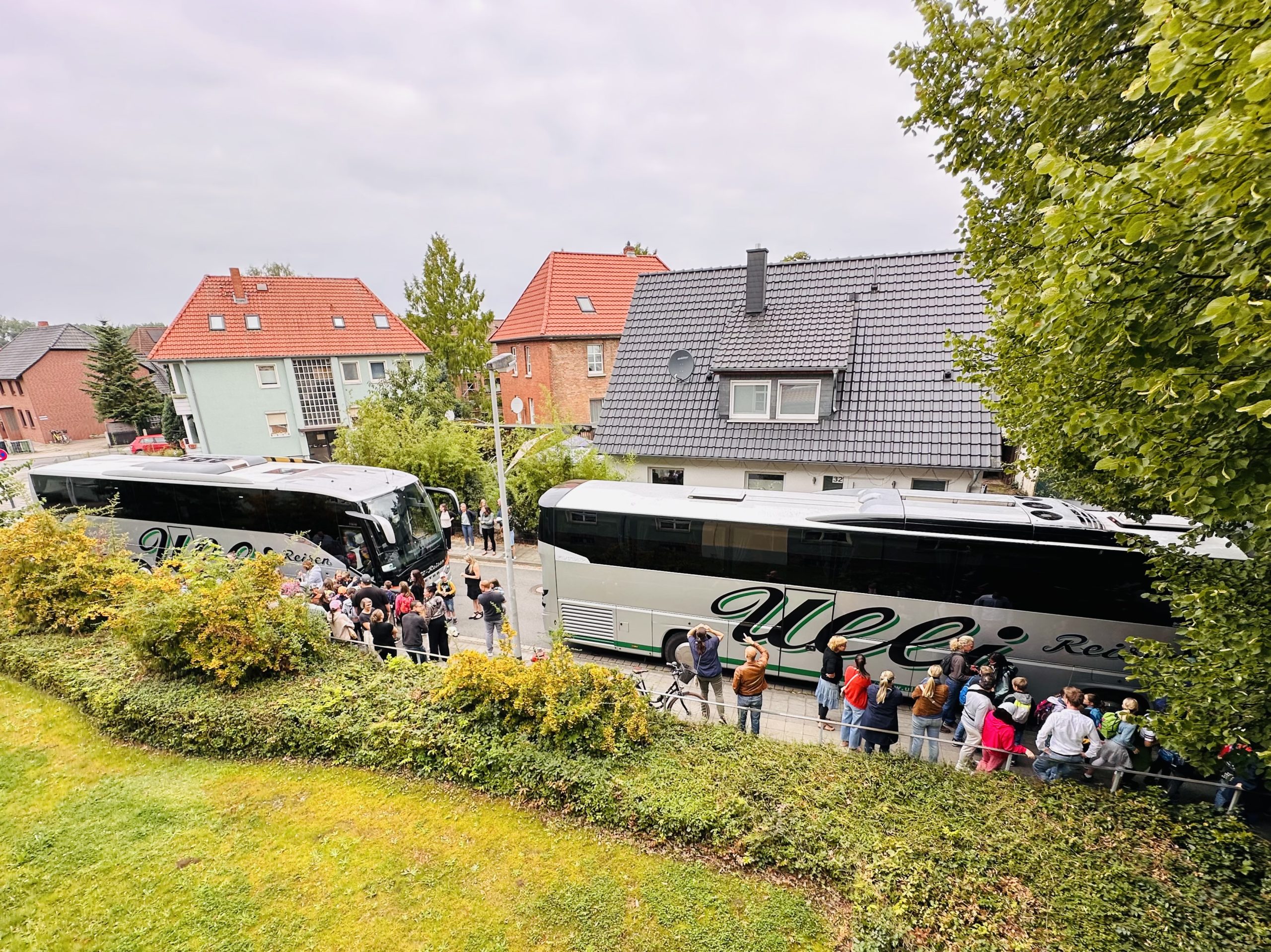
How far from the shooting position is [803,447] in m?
14.6

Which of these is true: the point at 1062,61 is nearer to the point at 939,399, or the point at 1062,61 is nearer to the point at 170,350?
the point at 939,399

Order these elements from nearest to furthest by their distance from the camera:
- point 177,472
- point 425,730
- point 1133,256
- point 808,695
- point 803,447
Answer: point 1133,256
point 425,730
point 808,695
point 177,472
point 803,447

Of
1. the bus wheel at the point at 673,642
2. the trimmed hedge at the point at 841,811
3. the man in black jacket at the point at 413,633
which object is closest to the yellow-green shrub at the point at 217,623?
the trimmed hedge at the point at 841,811

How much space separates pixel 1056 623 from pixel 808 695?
3.90m

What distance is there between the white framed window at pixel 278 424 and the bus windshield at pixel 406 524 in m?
20.9

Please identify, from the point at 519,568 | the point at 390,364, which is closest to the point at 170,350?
the point at 390,364

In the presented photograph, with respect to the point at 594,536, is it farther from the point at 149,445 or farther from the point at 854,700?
the point at 149,445

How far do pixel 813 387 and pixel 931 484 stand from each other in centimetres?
388

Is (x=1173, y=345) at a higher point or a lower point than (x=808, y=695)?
higher

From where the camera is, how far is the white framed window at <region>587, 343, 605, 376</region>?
27.3 m

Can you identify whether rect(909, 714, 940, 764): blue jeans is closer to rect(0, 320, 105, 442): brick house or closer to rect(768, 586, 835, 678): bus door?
rect(768, 586, 835, 678): bus door

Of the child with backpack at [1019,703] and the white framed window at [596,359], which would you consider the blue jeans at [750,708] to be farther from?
the white framed window at [596,359]

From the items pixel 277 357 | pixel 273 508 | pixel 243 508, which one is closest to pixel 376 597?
pixel 273 508

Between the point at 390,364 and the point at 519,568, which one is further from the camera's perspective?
the point at 390,364
